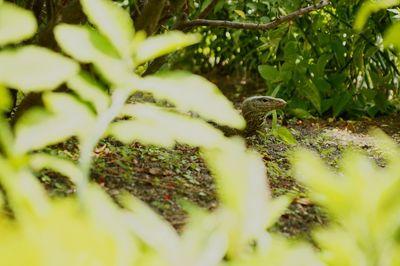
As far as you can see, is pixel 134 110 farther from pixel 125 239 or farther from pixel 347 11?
pixel 347 11

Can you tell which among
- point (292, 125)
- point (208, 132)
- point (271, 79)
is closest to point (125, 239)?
point (208, 132)

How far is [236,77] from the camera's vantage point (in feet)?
15.5

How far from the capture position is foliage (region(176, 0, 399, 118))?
3.12m

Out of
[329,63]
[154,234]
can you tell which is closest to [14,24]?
[154,234]

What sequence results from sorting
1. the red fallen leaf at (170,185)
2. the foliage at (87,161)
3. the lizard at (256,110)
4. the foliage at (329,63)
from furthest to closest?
the foliage at (329,63) < the lizard at (256,110) < the red fallen leaf at (170,185) < the foliage at (87,161)

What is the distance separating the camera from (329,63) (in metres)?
3.41

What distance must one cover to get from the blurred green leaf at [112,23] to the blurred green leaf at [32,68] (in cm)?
4

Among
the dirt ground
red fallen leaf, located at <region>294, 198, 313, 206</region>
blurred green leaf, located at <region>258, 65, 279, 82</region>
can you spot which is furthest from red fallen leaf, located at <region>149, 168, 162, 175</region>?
blurred green leaf, located at <region>258, 65, 279, 82</region>

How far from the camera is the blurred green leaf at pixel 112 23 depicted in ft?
1.19

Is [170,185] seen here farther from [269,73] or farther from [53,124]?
[269,73]

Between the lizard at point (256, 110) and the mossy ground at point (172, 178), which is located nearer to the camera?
the mossy ground at point (172, 178)

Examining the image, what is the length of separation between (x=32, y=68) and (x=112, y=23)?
59mm

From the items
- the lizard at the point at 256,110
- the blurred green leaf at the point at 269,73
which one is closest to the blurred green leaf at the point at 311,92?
the blurred green leaf at the point at 269,73

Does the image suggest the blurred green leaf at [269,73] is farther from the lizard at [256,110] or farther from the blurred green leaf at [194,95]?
the blurred green leaf at [194,95]
